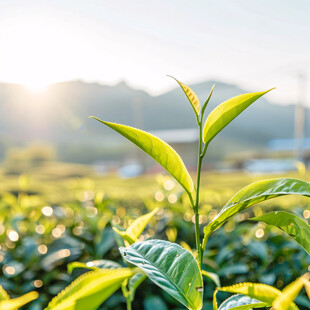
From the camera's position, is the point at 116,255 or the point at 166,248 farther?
the point at 116,255

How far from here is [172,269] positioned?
57 centimetres

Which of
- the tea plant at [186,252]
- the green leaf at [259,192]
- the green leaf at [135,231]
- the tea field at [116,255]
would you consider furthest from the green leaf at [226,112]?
the tea field at [116,255]

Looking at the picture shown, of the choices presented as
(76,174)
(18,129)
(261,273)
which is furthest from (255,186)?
(18,129)

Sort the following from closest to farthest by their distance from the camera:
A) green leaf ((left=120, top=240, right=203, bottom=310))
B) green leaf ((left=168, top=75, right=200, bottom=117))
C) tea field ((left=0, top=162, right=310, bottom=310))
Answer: green leaf ((left=120, top=240, right=203, bottom=310))
green leaf ((left=168, top=75, right=200, bottom=117))
tea field ((left=0, top=162, right=310, bottom=310))

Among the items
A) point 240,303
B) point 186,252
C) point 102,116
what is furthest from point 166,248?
point 102,116

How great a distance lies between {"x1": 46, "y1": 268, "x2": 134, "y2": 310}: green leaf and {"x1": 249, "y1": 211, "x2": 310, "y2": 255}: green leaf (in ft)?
1.05

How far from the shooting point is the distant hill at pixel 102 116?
4988 centimetres

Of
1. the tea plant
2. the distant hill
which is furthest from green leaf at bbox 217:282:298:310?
the distant hill

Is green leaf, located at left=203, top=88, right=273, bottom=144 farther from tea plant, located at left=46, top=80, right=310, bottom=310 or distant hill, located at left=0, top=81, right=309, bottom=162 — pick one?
distant hill, located at left=0, top=81, right=309, bottom=162

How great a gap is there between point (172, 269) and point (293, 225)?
0.72 ft

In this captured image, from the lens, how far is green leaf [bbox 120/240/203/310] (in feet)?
1.79

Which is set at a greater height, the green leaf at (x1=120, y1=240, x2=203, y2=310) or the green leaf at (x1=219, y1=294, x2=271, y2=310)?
the green leaf at (x1=120, y1=240, x2=203, y2=310)

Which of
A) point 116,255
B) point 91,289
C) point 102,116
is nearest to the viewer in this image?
point 91,289

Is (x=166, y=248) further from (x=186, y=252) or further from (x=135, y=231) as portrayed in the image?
(x=135, y=231)
